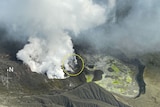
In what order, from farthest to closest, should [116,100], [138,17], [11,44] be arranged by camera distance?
[138,17] → [11,44] → [116,100]

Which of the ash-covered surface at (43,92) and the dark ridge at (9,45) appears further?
the dark ridge at (9,45)

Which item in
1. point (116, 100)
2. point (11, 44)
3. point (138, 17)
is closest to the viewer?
point (116, 100)

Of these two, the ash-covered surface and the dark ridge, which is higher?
the dark ridge

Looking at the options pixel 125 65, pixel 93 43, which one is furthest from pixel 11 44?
pixel 125 65

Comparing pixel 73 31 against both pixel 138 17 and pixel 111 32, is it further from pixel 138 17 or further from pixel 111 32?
pixel 138 17

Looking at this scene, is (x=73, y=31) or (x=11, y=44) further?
(x=73, y=31)

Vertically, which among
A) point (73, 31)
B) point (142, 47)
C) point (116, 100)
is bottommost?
point (116, 100)

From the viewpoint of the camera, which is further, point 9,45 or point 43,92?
point 9,45

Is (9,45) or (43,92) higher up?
(9,45)

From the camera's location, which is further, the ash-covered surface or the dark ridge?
the dark ridge

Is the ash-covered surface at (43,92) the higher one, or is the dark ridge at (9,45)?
the dark ridge at (9,45)

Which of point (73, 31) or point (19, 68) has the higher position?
point (73, 31)
